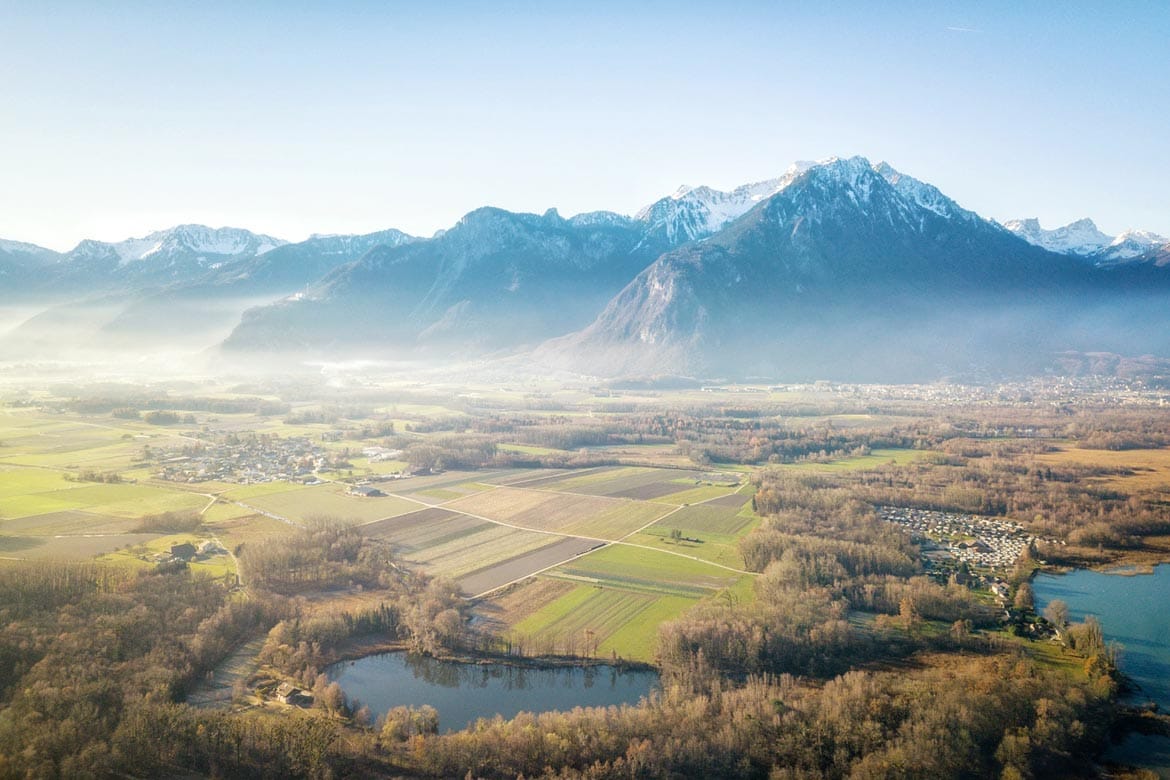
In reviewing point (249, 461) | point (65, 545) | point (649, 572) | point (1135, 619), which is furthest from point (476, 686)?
point (249, 461)

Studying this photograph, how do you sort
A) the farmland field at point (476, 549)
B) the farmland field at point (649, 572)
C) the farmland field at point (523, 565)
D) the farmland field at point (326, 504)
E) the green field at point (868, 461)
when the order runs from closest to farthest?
the farmland field at point (649, 572), the farmland field at point (523, 565), the farmland field at point (476, 549), the farmland field at point (326, 504), the green field at point (868, 461)

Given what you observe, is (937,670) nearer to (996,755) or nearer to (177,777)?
(996,755)

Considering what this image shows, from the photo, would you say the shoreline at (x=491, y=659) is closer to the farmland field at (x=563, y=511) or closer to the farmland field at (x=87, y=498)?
the farmland field at (x=563, y=511)

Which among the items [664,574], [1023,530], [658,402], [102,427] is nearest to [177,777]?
[664,574]

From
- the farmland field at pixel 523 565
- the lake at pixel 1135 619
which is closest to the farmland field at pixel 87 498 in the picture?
the farmland field at pixel 523 565

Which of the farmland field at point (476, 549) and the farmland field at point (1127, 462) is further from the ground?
the farmland field at point (1127, 462)

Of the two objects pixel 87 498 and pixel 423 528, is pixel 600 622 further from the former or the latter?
pixel 87 498
